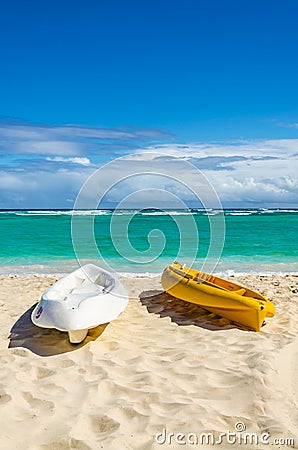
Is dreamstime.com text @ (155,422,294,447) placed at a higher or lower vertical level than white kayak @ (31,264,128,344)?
lower

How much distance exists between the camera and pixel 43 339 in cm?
591

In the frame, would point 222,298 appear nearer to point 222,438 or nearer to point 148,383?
point 148,383

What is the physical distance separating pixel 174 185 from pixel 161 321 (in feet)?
7.76

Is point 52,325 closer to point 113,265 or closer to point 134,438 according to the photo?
point 134,438

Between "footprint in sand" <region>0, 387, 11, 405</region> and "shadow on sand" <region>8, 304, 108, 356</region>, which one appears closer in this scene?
"footprint in sand" <region>0, 387, 11, 405</region>

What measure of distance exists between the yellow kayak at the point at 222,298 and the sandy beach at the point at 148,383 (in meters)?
0.19

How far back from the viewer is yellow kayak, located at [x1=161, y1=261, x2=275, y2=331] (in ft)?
21.1

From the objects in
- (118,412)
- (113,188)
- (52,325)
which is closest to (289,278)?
(113,188)

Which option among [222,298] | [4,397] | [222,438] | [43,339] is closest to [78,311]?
[43,339]

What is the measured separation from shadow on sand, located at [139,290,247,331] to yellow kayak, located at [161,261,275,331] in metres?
0.15

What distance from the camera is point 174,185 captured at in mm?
7668

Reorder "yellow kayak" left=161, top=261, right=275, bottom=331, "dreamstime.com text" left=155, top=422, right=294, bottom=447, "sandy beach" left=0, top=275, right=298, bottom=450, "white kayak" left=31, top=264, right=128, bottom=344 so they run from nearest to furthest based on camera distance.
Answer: "dreamstime.com text" left=155, top=422, right=294, bottom=447
"sandy beach" left=0, top=275, right=298, bottom=450
"white kayak" left=31, top=264, right=128, bottom=344
"yellow kayak" left=161, top=261, right=275, bottom=331

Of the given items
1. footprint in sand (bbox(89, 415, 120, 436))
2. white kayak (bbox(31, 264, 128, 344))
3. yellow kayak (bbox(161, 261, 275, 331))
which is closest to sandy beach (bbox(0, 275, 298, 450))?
footprint in sand (bbox(89, 415, 120, 436))

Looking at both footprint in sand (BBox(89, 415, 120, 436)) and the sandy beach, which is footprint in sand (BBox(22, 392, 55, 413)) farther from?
footprint in sand (BBox(89, 415, 120, 436))
